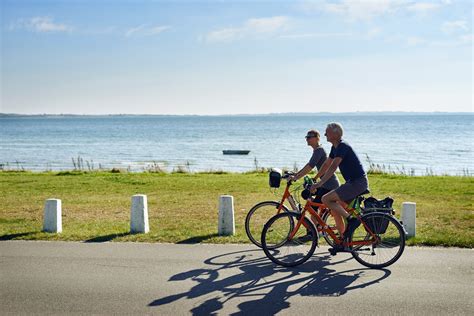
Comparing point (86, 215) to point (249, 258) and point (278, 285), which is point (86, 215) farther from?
point (278, 285)

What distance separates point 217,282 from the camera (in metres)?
6.56

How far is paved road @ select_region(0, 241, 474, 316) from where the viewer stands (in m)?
5.65

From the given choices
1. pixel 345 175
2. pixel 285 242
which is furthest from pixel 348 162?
pixel 285 242

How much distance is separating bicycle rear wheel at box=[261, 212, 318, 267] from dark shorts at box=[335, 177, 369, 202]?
22.6 inches

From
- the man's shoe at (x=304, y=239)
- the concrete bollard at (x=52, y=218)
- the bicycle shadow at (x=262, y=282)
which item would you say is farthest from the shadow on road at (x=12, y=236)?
the man's shoe at (x=304, y=239)

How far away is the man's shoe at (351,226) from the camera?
7277 millimetres

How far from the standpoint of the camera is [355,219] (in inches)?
287

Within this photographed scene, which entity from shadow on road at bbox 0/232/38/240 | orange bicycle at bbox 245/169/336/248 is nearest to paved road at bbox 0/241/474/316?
orange bicycle at bbox 245/169/336/248

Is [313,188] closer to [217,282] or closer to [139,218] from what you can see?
[217,282]

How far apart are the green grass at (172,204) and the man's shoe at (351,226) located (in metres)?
1.77

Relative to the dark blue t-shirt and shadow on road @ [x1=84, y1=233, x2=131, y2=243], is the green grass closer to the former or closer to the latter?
shadow on road @ [x1=84, y1=233, x2=131, y2=243]

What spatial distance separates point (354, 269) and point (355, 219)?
668 mm

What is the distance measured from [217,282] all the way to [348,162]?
7.74 feet

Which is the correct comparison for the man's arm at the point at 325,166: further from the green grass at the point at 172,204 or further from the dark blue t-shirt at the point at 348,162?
the green grass at the point at 172,204
